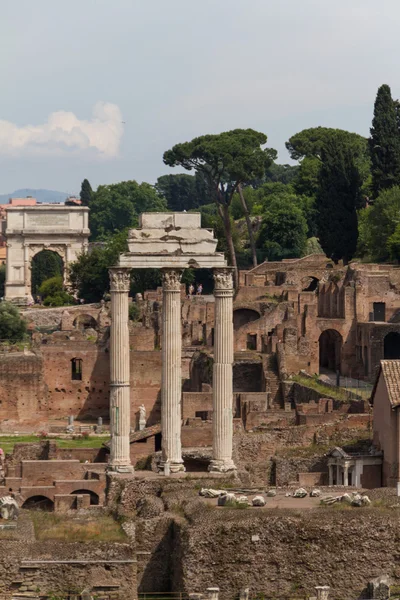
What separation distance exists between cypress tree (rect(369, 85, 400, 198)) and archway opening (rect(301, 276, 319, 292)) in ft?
29.4

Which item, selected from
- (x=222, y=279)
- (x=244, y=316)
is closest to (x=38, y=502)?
(x=222, y=279)

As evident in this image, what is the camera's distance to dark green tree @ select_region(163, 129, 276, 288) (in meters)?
97.6

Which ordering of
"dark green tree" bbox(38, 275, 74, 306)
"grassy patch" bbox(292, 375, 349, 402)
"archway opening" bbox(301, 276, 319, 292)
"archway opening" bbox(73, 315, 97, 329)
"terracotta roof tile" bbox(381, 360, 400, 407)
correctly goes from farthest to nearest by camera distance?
1. "dark green tree" bbox(38, 275, 74, 306)
2. "archway opening" bbox(73, 315, 97, 329)
3. "archway opening" bbox(301, 276, 319, 292)
4. "grassy patch" bbox(292, 375, 349, 402)
5. "terracotta roof tile" bbox(381, 360, 400, 407)

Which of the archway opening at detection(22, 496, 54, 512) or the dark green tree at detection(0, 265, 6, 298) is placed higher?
the dark green tree at detection(0, 265, 6, 298)

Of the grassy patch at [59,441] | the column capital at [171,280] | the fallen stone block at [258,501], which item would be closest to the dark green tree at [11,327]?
the grassy patch at [59,441]

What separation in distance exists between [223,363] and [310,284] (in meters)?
45.3

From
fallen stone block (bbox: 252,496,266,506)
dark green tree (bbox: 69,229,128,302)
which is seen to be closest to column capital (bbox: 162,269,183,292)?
fallen stone block (bbox: 252,496,266,506)

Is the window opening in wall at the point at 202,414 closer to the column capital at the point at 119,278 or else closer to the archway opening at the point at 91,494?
the archway opening at the point at 91,494

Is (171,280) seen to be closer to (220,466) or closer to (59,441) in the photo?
(220,466)

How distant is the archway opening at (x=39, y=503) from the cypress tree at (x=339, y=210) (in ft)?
141

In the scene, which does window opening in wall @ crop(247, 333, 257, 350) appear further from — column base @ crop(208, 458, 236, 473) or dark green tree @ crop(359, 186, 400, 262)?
column base @ crop(208, 458, 236, 473)

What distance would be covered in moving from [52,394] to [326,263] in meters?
18.9

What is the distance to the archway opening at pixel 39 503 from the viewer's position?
46.8 meters

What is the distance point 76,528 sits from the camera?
3406 centimetres
